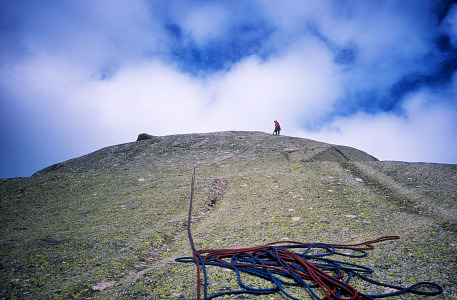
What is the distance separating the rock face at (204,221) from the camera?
290 centimetres

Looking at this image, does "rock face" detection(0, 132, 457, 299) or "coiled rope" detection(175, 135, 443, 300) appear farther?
"rock face" detection(0, 132, 457, 299)

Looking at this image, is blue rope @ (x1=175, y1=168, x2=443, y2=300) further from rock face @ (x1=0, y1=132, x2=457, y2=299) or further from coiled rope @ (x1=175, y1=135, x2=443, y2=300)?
rock face @ (x1=0, y1=132, x2=457, y2=299)

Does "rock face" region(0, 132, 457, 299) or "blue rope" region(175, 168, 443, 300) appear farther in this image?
"rock face" region(0, 132, 457, 299)

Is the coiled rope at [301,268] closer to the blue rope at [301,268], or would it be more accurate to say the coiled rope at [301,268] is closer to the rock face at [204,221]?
the blue rope at [301,268]

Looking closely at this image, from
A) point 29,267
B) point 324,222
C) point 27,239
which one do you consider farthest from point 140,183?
point 324,222

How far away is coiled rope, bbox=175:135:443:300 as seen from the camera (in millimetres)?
2473

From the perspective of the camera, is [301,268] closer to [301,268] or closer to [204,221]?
[301,268]

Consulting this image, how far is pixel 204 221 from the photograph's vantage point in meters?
5.20

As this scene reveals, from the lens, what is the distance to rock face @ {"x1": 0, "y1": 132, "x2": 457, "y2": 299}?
2902 millimetres

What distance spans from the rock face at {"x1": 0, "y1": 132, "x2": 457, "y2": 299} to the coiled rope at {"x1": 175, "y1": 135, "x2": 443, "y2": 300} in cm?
14

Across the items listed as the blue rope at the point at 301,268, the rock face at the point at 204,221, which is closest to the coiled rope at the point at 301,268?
the blue rope at the point at 301,268

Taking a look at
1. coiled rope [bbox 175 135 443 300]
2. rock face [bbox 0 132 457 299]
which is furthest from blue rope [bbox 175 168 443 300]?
rock face [bbox 0 132 457 299]

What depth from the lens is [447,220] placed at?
4.28m

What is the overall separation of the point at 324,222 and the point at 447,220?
7.33ft
